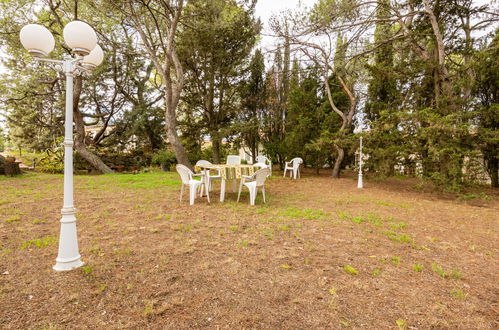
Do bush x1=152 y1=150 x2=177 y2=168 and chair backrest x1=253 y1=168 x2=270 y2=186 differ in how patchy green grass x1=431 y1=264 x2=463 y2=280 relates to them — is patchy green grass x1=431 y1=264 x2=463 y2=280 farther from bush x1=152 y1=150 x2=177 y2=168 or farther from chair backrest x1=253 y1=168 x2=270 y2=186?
bush x1=152 y1=150 x2=177 y2=168

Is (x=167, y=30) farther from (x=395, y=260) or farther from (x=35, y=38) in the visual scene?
(x=395, y=260)

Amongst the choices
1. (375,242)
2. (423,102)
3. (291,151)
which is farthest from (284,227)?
(291,151)

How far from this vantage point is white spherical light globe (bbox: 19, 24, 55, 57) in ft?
7.61

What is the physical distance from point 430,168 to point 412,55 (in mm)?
4553

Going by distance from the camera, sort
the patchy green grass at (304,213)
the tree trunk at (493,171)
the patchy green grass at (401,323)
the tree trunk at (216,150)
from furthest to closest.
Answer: the tree trunk at (216,150) → the tree trunk at (493,171) → the patchy green grass at (304,213) → the patchy green grass at (401,323)

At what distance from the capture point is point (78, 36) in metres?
2.32

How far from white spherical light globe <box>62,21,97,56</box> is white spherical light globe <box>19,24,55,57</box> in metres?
0.22

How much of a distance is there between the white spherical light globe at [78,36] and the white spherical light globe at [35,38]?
22 centimetres

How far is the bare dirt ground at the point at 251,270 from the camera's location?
1.74 m

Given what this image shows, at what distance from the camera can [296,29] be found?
30.8 ft

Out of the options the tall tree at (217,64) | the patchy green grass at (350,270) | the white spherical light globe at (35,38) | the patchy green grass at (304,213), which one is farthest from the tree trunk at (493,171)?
the white spherical light globe at (35,38)

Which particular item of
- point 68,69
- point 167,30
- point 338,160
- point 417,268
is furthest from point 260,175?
point 167,30

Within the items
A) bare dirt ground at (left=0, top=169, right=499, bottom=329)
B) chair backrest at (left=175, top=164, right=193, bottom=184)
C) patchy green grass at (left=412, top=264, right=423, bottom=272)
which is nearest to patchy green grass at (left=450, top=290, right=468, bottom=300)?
bare dirt ground at (left=0, top=169, right=499, bottom=329)

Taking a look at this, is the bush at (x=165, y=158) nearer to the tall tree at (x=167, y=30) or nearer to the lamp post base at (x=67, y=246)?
the tall tree at (x=167, y=30)
